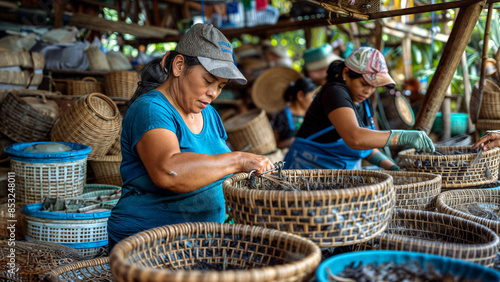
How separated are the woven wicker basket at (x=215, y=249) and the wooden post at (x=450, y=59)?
2.33m

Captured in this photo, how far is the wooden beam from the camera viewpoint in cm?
527

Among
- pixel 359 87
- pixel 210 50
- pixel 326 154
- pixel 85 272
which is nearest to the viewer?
pixel 210 50

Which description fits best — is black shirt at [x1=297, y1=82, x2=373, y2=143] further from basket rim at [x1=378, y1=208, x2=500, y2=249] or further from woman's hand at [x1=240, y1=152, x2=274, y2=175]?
woman's hand at [x1=240, y1=152, x2=274, y2=175]

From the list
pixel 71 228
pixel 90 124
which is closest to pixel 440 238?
pixel 71 228

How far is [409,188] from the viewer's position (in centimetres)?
203

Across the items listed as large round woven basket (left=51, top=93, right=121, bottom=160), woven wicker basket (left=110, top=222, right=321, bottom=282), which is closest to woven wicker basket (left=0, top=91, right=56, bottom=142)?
large round woven basket (left=51, top=93, right=121, bottom=160)

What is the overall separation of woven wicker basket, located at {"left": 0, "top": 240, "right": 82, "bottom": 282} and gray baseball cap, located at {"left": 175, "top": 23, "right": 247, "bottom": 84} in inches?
48.8

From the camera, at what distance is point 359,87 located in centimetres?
273

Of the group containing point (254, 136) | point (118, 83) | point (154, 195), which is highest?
point (154, 195)

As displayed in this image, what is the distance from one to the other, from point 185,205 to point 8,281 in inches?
44.2

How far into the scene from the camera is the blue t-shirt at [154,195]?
1.69 m

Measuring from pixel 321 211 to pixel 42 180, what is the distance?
2.53m

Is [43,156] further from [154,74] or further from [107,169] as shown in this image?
[154,74]

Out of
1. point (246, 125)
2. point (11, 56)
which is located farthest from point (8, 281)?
point (246, 125)
